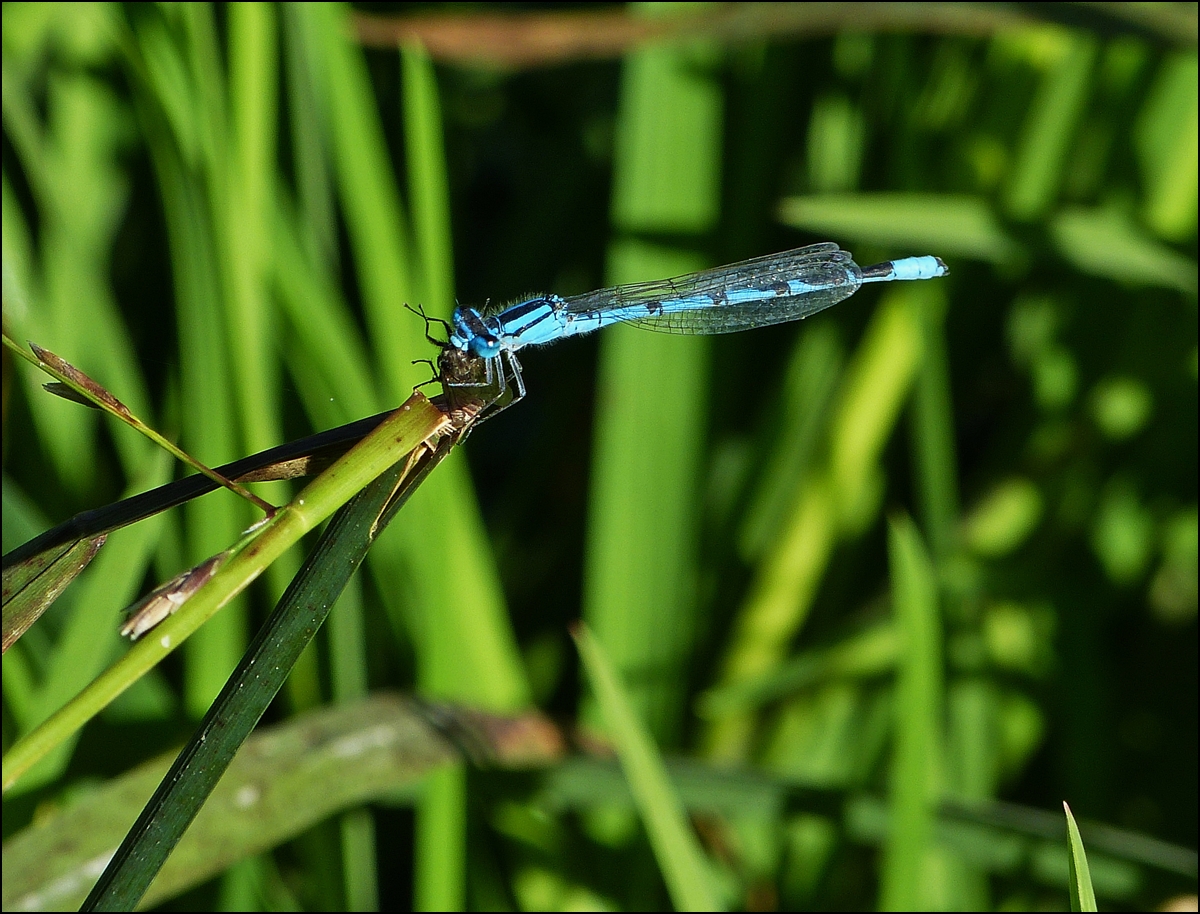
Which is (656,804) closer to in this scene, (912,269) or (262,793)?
(262,793)

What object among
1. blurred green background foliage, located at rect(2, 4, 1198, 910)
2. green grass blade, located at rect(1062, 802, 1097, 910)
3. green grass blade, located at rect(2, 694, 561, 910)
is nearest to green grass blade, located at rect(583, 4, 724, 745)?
blurred green background foliage, located at rect(2, 4, 1198, 910)

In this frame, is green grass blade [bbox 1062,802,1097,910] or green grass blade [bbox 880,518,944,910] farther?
green grass blade [bbox 880,518,944,910]

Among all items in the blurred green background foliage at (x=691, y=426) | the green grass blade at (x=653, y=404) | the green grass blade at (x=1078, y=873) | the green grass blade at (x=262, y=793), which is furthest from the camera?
the green grass blade at (x=653, y=404)

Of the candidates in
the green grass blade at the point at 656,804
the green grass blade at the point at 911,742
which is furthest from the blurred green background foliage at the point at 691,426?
the green grass blade at the point at 656,804

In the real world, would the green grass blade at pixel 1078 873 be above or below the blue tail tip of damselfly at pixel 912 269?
below

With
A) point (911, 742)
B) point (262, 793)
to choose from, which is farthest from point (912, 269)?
point (262, 793)

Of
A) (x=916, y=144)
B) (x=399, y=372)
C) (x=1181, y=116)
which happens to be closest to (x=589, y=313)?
(x=399, y=372)

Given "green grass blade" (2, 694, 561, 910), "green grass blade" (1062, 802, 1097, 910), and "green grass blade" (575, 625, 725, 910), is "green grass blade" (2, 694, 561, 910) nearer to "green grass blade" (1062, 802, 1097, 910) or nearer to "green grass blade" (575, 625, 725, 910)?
"green grass blade" (575, 625, 725, 910)

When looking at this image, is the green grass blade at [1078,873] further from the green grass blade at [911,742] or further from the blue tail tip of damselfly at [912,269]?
the blue tail tip of damselfly at [912,269]
